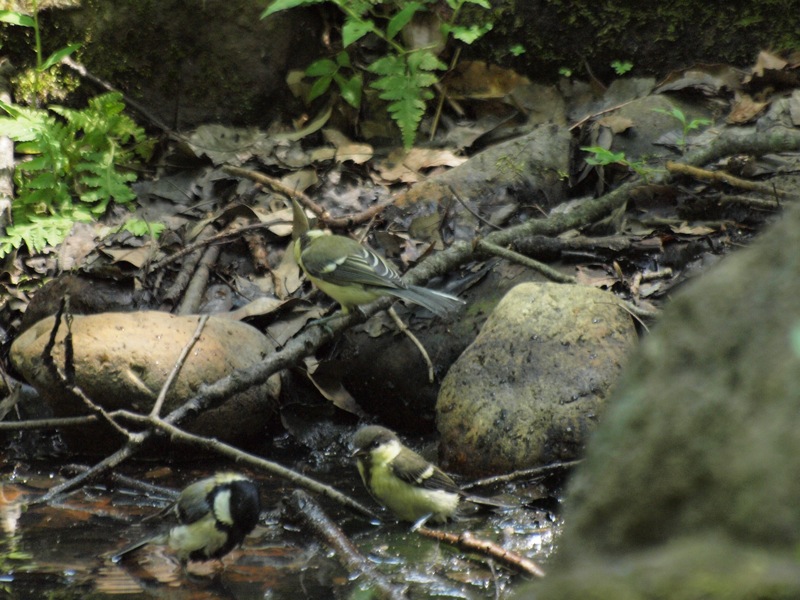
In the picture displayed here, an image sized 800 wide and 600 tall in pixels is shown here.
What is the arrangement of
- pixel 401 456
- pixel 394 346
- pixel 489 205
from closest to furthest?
pixel 401 456, pixel 394 346, pixel 489 205

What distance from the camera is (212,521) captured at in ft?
12.6

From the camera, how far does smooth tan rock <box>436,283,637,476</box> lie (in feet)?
14.6

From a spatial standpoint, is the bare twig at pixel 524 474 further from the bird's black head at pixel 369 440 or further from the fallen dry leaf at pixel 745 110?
the fallen dry leaf at pixel 745 110

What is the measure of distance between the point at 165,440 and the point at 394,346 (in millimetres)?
1454

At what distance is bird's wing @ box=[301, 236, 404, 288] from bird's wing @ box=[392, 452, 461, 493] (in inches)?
53.0

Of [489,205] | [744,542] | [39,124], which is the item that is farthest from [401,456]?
[39,124]

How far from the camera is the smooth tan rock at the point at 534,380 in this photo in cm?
444

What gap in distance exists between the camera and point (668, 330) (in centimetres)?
148

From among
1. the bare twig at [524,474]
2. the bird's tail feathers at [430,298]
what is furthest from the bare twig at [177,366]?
the bare twig at [524,474]

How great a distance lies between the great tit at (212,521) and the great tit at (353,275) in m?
1.64

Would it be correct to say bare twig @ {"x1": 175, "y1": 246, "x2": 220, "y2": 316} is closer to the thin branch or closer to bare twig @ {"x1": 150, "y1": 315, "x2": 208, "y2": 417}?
bare twig @ {"x1": 150, "y1": 315, "x2": 208, "y2": 417}

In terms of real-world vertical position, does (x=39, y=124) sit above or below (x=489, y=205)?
above

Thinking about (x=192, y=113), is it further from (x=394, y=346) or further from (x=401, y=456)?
(x=401, y=456)

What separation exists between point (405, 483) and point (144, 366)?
1713mm
